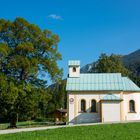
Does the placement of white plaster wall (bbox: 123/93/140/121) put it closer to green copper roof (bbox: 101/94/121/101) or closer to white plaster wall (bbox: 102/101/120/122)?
white plaster wall (bbox: 102/101/120/122)

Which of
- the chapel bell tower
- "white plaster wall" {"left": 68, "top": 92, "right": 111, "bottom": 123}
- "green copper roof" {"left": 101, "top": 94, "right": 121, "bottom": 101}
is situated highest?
the chapel bell tower

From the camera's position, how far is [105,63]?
65.4 metres

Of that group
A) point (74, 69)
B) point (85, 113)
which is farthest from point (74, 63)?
point (85, 113)

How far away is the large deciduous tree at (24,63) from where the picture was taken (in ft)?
127

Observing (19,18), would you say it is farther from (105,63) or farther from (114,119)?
(105,63)

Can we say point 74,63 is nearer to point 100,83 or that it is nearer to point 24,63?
point 100,83

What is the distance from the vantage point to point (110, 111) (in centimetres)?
4159

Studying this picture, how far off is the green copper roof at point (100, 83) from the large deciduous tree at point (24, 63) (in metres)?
2.69

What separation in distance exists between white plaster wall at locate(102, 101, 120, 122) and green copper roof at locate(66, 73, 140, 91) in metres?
2.20

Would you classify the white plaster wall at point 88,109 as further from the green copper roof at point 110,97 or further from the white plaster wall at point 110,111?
the white plaster wall at point 110,111

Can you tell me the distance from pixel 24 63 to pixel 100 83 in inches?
434

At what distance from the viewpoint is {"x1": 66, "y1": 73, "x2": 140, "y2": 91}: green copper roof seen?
43.4 metres

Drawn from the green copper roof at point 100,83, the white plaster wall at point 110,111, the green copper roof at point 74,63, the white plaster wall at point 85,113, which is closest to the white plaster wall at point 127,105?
the green copper roof at point 100,83

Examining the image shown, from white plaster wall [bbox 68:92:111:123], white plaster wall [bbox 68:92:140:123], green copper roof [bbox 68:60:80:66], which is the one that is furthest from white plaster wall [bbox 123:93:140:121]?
green copper roof [bbox 68:60:80:66]
